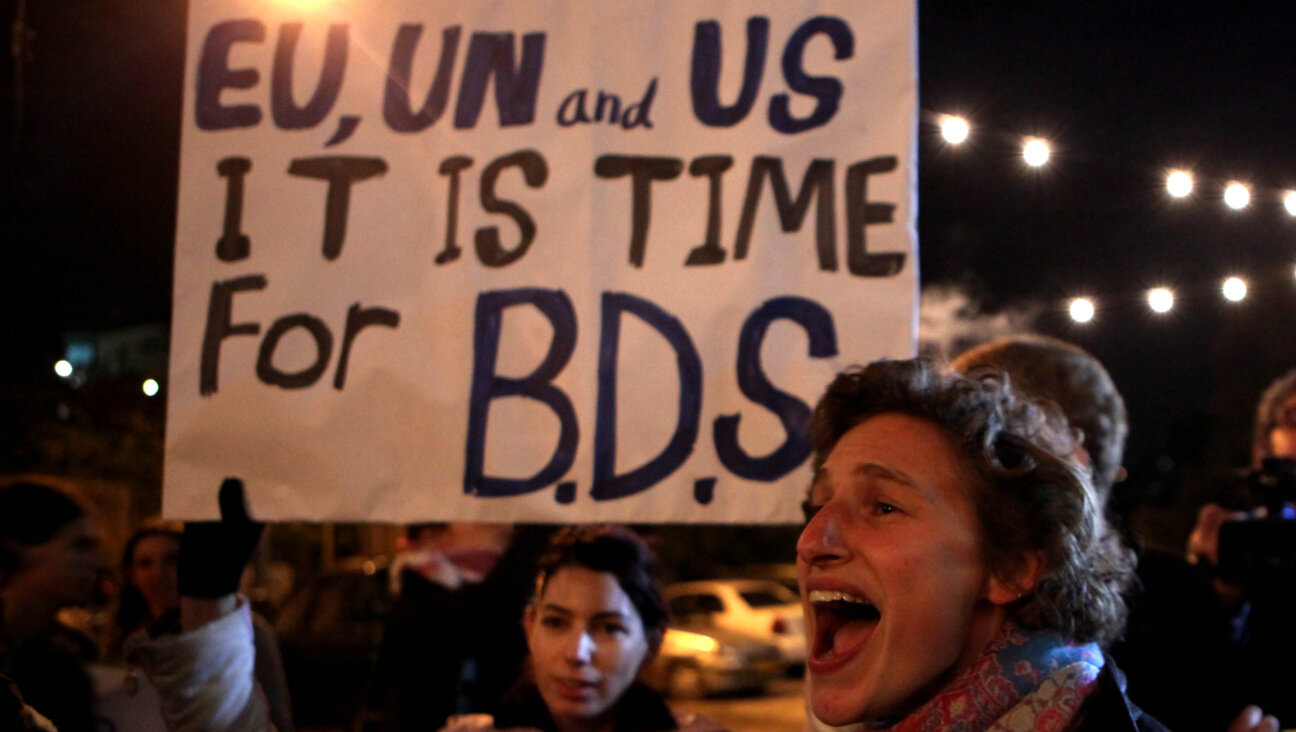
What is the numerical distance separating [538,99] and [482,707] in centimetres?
165

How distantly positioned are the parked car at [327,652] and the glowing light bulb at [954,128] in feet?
22.3

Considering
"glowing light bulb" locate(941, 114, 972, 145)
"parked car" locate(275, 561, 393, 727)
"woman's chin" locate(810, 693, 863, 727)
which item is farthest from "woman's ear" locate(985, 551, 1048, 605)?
"parked car" locate(275, 561, 393, 727)

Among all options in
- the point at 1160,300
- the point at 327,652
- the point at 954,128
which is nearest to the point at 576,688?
the point at 954,128

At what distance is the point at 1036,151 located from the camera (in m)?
3.14

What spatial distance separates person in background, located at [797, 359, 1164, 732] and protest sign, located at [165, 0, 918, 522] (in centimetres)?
58

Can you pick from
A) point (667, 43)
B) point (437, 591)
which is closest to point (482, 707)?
point (437, 591)

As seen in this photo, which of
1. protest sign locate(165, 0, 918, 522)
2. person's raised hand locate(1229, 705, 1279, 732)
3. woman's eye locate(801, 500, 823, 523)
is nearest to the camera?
woman's eye locate(801, 500, 823, 523)

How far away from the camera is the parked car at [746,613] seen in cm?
1516

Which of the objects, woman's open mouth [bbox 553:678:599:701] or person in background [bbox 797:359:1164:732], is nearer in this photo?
person in background [bbox 797:359:1164:732]

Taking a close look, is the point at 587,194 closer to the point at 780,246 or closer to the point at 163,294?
the point at 780,246

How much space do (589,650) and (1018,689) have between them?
113 centimetres

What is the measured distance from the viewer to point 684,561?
2892cm

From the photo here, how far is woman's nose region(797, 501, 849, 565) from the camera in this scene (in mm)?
1848

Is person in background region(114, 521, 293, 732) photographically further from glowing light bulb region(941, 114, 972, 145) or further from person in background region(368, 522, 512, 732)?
glowing light bulb region(941, 114, 972, 145)
